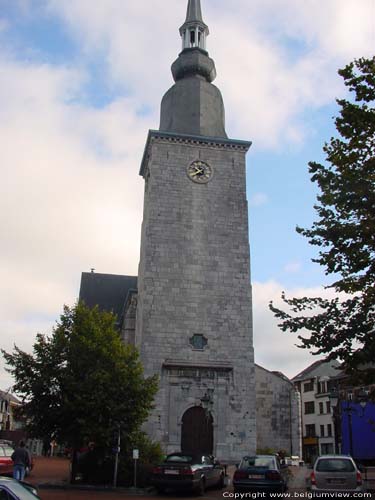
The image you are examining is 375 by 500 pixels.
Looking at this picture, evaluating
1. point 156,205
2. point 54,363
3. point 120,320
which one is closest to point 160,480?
point 54,363

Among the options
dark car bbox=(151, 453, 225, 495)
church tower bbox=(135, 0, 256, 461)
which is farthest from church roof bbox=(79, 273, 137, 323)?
dark car bbox=(151, 453, 225, 495)

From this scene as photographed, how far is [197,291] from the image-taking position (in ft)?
92.0

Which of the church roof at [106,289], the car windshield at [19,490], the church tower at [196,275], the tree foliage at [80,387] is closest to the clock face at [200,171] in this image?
the church tower at [196,275]

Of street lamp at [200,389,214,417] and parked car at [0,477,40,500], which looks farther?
street lamp at [200,389,214,417]

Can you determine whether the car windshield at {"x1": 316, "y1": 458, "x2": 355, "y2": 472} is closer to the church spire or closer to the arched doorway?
the arched doorway

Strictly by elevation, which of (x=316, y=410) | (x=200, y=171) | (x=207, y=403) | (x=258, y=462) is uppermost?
(x=200, y=171)

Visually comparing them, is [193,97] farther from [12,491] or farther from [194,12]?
[12,491]

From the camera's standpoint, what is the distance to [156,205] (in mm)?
29281

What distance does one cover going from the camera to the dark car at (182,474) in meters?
15.2

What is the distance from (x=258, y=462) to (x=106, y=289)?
31.6 metres

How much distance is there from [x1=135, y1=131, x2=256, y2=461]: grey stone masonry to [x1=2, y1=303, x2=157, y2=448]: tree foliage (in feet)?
24.5

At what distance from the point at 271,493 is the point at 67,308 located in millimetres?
9677

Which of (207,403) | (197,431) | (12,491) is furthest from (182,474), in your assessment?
→ (207,403)

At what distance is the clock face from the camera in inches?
1188
